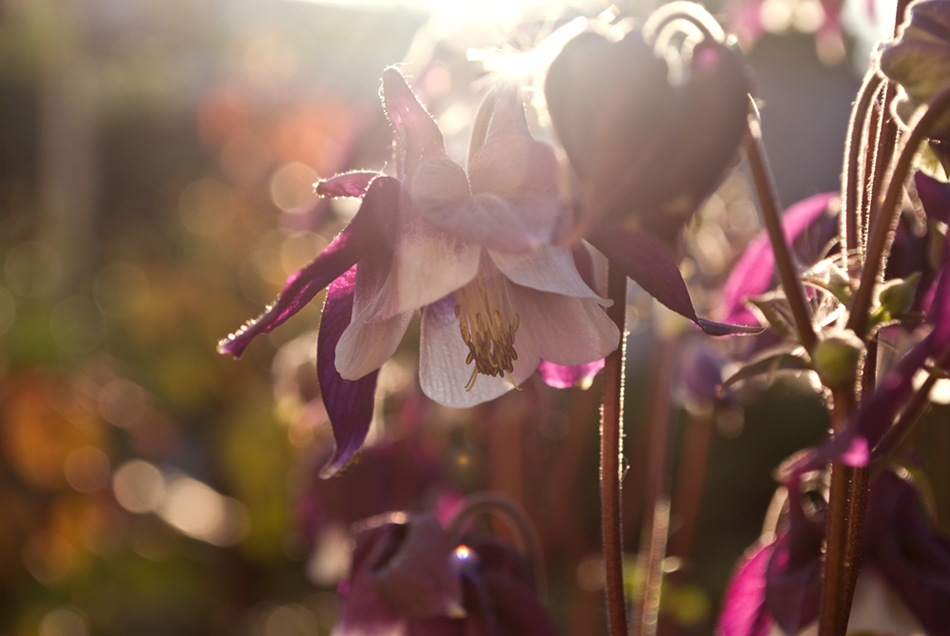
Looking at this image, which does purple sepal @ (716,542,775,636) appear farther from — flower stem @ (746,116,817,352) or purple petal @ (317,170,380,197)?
purple petal @ (317,170,380,197)

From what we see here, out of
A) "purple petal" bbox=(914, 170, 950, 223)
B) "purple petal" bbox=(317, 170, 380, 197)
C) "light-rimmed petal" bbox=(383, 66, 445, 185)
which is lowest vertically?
"purple petal" bbox=(914, 170, 950, 223)

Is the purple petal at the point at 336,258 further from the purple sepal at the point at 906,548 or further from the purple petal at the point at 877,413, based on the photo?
the purple sepal at the point at 906,548

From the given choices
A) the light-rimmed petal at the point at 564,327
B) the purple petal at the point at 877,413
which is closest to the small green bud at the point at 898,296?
the purple petal at the point at 877,413

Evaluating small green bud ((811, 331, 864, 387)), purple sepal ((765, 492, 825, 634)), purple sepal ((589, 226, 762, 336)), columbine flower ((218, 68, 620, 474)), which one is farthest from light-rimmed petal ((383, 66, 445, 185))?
purple sepal ((765, 492, 825, 634))

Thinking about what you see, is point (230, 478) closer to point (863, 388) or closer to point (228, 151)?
point (228, 151)

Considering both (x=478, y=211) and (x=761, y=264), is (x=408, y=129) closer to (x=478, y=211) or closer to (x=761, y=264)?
(x=478, y=211)

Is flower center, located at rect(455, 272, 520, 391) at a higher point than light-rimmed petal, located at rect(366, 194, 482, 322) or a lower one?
lower
